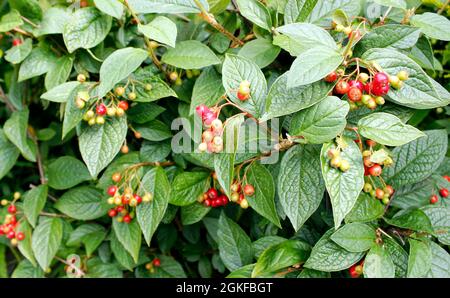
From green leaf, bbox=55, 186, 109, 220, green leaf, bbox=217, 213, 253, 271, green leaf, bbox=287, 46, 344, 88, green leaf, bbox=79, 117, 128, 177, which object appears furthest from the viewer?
green leaf, bbox=55, 186, 109, 220

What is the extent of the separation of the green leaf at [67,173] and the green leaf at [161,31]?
2.18 ft

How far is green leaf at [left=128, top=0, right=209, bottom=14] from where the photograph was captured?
107cm

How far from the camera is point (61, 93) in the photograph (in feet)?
3.94

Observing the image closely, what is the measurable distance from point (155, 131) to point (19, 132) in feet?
1.74

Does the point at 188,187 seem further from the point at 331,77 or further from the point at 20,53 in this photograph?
the point at 20,53

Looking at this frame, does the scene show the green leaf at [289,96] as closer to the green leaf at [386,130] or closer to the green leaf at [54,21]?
the green leaf at [386,130]

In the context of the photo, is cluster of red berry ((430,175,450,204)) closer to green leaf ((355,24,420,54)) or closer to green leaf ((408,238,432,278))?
green leaf ((408,238,432,278))

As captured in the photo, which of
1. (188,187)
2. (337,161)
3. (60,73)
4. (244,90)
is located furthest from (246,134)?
(60,73)

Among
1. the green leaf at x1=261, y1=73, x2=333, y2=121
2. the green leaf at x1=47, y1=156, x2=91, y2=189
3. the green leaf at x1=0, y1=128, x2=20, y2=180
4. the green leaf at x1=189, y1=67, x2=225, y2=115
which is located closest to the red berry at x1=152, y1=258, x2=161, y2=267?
the green leaf at x1=47, y1=156, x2=91, y2=189

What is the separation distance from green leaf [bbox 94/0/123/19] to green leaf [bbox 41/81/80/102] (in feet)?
0.75

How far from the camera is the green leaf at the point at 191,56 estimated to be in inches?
44.5

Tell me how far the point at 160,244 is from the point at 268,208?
740mm

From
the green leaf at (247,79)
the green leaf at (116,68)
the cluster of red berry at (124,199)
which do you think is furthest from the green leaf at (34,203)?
the green leaf at (247,79)
